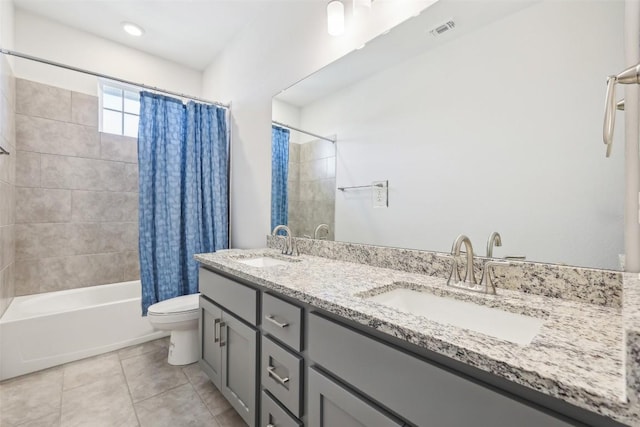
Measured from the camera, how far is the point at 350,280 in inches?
43.6

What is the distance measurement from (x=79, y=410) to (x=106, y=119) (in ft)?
7.92

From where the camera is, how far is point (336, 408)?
0.82 metres

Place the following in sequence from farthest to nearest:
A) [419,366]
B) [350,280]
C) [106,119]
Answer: [106,119] → [350,280] → [419,366]

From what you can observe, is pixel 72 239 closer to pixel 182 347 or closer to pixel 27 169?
pixel 27 169

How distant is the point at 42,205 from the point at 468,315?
3.21 metres

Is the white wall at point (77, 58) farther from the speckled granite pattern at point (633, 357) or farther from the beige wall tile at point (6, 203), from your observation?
the speckled granite pattern at point (633, 357)

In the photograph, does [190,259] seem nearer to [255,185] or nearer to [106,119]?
[255,185]

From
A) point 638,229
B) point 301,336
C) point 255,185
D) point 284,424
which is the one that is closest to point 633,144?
point 638,229

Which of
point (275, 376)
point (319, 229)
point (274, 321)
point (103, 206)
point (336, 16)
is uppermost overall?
point (336, 16)

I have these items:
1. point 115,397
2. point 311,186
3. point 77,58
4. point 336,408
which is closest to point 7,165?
point 77,58

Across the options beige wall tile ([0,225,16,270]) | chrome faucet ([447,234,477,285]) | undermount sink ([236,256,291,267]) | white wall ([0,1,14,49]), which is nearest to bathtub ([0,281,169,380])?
beige wall tile ([0,225,16,270])

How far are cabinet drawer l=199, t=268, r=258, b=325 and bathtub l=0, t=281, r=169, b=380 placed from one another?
1.05 m

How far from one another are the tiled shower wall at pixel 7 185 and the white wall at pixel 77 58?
0.27 metres

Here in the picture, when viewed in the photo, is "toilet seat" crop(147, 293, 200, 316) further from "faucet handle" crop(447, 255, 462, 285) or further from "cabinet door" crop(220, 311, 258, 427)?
"faucet handle" crop(447, 255, 462, 285)
